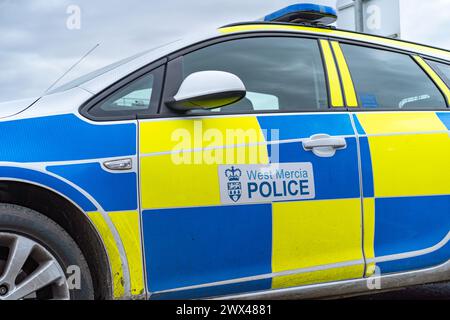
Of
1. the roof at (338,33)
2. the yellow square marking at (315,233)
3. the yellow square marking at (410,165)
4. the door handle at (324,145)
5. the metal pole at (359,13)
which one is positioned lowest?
the yellow square marking at (315,233)

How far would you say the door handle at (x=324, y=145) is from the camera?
2521 mm

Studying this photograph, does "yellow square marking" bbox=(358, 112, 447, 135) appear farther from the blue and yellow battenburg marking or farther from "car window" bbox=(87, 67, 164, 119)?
"car window" bbox=(87, 67, 164, 119)

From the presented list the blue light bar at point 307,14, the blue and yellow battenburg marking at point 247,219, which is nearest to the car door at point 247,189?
the blue and yellow battenburg marking at point 247,219

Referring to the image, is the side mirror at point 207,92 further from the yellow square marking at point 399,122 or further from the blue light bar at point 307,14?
the blue light bar at point 307,14

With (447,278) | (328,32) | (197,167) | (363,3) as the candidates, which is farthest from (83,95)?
(363,3)

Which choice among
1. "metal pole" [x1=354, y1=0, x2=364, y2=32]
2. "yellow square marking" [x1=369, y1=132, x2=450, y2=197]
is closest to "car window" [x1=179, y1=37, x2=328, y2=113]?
"yellow square marking" [x1=369, y1=132, x2=450, y2=197]

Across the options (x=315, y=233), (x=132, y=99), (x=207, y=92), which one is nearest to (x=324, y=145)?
(x=315, y=233)

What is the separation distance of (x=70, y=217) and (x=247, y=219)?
0.72 metres

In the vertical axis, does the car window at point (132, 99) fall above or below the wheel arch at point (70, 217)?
above

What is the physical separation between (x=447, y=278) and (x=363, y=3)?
4251 mm

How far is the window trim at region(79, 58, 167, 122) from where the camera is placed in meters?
2.32

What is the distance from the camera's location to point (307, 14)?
3.05 metres

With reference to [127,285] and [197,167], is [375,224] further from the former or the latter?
[127,285]
